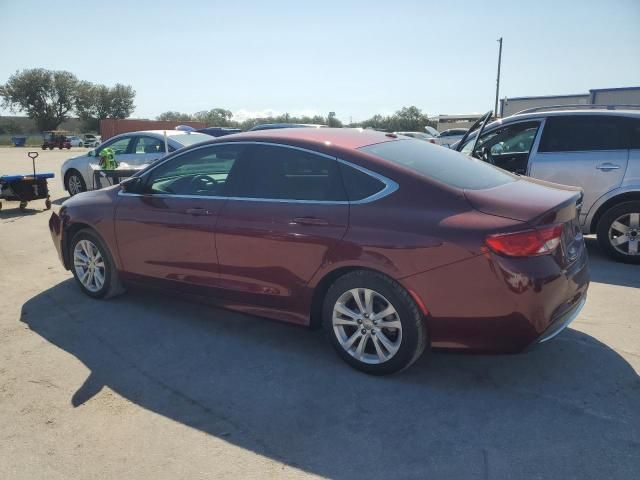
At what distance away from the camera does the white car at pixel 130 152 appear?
10.6 meters

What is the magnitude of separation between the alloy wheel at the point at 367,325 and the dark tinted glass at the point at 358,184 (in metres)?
0.64

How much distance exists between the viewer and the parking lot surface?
265 cm

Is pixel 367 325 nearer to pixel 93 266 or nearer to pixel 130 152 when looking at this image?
pixel 93 266

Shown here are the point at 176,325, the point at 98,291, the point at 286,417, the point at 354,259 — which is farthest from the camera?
the point at 98,291

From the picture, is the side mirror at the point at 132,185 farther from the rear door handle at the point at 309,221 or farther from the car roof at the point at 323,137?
the rear door handle at the point at 309,221

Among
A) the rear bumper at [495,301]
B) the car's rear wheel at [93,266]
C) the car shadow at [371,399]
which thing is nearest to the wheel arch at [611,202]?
the car shadow at [371,399]

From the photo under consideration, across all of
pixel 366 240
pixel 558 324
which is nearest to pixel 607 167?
pixel 558 324

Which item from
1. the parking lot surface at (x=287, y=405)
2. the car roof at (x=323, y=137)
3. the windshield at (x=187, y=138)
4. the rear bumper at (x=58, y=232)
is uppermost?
the car roof at (x=323, y=137)

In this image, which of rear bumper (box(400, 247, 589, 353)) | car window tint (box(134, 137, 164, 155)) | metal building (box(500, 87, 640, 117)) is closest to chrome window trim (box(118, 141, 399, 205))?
rear bumper (box(400, 247, 589, 353))

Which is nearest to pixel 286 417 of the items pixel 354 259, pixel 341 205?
pixel 354 259

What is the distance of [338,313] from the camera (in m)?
3.54

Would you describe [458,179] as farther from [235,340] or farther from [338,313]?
[235,340]

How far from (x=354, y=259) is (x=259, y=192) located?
102 centimetres

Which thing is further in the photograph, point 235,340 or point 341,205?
point 235,340
